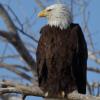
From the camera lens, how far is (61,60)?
22.3ft

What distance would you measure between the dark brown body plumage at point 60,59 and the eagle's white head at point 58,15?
14 centimetres

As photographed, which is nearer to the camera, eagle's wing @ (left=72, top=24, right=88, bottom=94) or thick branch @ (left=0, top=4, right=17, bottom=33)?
eagle's wing @ (left=72, top=24, right=88, bottom=94)

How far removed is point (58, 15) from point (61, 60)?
0.84 meters

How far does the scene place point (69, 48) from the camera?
6.83m

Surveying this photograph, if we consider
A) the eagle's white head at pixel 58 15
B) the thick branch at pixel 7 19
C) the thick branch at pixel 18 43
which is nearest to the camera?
the eagle's white head at pixel 58 15

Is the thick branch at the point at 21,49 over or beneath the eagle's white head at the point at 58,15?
over

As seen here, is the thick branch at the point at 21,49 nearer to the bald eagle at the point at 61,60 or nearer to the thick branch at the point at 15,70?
the thick branch at the point at 15,70

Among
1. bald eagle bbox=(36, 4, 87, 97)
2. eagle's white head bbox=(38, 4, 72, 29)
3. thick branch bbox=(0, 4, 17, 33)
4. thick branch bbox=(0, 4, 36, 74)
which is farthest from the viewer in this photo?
thick branch bbox=(0, 4, 17, 33)

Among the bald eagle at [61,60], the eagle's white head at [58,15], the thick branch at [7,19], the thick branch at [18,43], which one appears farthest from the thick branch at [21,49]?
the bald eagle at [61,60]

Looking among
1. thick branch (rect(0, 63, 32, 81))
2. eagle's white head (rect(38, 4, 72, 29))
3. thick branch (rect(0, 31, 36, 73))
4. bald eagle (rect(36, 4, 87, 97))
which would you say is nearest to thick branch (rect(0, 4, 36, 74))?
thick branch (rect(0, 31, 36, 73))

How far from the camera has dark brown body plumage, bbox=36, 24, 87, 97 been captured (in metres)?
6.80

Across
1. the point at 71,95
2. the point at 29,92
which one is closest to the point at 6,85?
the point at 29,92

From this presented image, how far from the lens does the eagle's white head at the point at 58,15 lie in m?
7.11

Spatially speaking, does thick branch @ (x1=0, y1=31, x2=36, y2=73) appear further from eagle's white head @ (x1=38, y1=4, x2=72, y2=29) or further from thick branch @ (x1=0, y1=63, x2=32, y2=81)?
eagle's white head @ (x1=38, y1=4, x2=72, y2=29)
